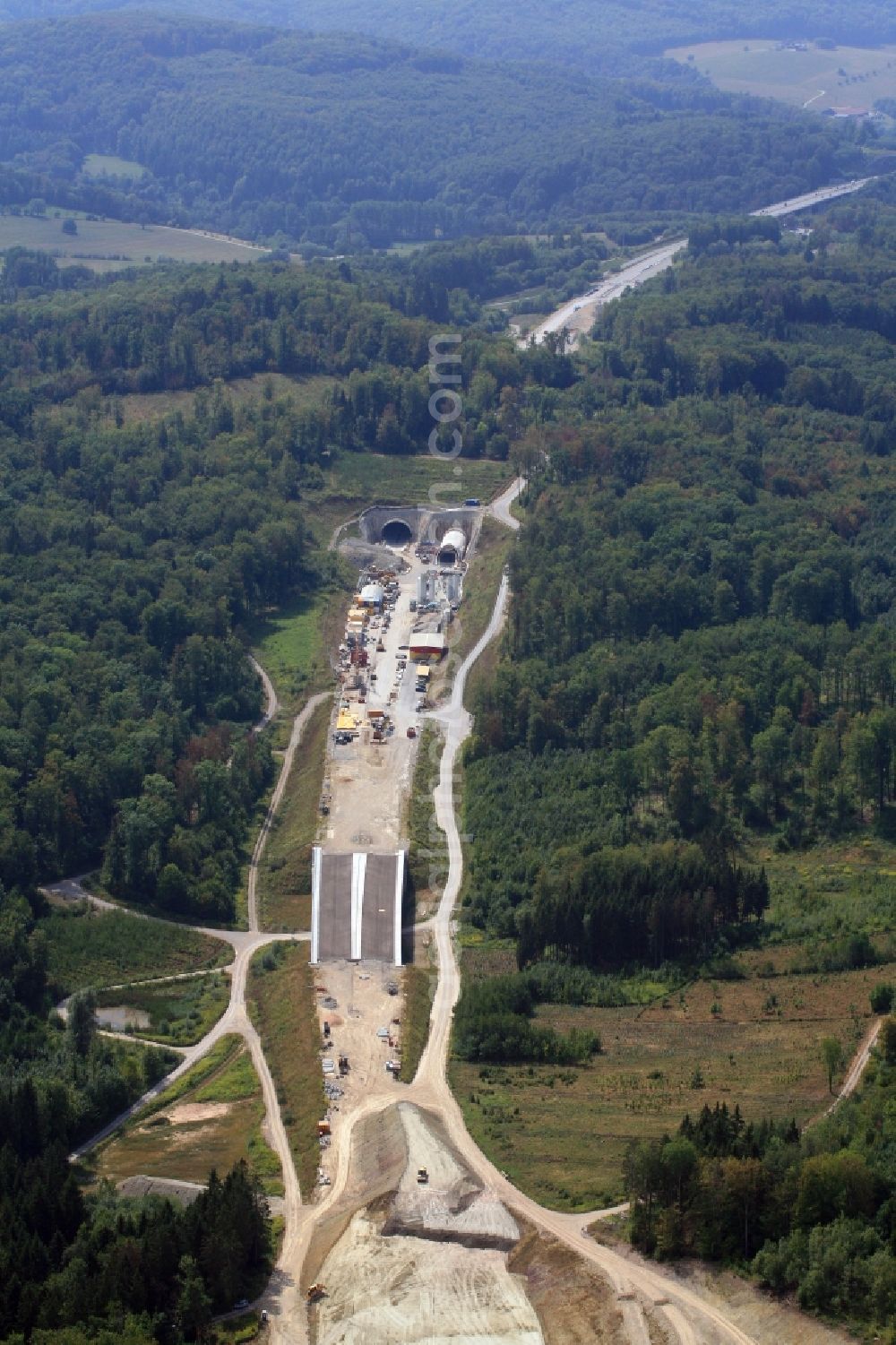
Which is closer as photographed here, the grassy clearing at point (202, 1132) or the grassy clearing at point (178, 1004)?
the grassy clearing at point (202, 1132)

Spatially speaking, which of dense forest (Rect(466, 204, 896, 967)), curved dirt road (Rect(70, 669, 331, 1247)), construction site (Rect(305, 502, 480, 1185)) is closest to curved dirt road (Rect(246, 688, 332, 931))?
curved dirt road (Rect(70, 669, 331, 1247))

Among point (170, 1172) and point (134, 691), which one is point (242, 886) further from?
point (170, 1172)

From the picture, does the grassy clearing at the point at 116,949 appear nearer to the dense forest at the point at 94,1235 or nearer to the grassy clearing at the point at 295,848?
the grassy clearing at the point at 295,848

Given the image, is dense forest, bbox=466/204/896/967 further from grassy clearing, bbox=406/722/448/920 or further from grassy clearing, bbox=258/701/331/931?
grassy clearing, bbox=258/701/331/931

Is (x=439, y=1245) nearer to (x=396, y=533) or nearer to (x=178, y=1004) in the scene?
(x=178, y=1004)

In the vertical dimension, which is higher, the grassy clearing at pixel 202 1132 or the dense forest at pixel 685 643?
the dense forest at pixel 685 643

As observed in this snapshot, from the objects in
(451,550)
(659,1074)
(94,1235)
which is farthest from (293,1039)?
(451,550)

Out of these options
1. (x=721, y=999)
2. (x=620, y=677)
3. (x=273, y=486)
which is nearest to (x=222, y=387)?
(x=273, y=486)

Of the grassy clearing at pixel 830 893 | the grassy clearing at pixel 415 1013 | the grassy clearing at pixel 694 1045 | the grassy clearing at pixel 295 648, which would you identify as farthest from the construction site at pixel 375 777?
the grassy clearing at pixel 830 893
